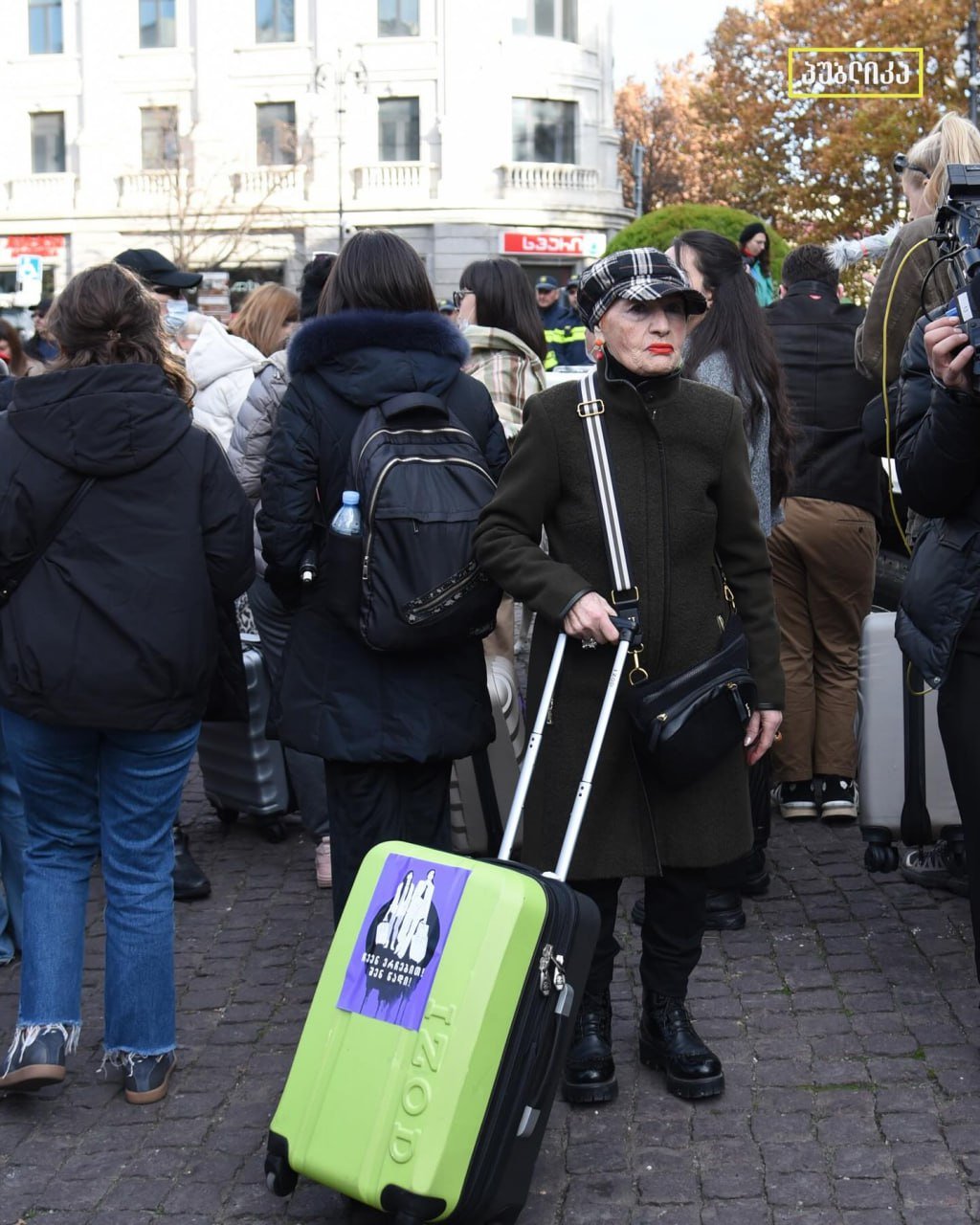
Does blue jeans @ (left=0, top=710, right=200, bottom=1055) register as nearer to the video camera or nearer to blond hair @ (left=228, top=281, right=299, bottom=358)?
the video camera

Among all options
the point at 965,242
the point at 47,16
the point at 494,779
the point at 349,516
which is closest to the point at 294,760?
the point at 494,779

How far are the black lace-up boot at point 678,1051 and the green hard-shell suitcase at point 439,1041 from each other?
2.48ft

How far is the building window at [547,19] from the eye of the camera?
153 feet

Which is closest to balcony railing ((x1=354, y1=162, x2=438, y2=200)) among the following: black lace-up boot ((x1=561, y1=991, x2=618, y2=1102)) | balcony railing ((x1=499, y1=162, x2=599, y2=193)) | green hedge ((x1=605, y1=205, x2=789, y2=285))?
balcony railing ((x1=499, y1=162, x2=599, y2=193))

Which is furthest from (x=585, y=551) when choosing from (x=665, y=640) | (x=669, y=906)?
(x=669, y=906)

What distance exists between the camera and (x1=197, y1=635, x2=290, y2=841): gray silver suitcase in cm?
632

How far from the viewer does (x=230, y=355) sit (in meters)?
6.69

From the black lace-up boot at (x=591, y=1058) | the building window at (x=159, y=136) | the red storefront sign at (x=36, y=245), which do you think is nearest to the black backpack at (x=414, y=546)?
the black lace-up boot at (x=591, y=1058)

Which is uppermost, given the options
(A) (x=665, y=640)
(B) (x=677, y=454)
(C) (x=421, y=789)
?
(B) (x=677, y=454)

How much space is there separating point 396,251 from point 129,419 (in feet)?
2.99

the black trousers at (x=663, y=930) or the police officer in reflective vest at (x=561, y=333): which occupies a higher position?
the police officer in reflective vest at (x=561, y=333)

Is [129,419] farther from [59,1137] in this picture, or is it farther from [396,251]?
[59,1137]

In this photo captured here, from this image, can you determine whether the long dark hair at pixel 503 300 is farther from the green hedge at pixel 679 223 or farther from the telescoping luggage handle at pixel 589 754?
the green hedge at pixel 679 223

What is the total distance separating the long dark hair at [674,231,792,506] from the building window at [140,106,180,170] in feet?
142
